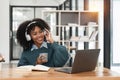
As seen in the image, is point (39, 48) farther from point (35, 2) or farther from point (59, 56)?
point (35, 2)

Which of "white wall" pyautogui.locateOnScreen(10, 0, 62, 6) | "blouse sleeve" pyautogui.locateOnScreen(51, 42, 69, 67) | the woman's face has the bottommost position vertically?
"blouse sleeve" pyautogui.locateOnScreen(51, 42, 69, 67)

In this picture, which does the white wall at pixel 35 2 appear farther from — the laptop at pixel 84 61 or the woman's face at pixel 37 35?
the laptop at pixel 84 61

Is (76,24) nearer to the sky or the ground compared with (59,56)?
nearer to the sky

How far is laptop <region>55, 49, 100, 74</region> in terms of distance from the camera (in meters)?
1.75

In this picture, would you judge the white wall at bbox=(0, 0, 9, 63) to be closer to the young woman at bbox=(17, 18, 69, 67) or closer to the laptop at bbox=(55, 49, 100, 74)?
the young woman at bbox=(17, 18, 69, 67)

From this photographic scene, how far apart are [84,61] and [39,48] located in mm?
835

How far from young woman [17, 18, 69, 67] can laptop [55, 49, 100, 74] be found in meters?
0.67

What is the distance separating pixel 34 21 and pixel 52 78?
1.12 m

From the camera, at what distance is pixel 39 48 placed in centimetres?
255

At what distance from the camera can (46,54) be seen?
2.50 metres

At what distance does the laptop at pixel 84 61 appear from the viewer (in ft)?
5.74

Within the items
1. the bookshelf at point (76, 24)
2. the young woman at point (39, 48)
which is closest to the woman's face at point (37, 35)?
the young woman at point (39, 48)

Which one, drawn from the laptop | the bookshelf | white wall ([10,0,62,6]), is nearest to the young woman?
the laptop

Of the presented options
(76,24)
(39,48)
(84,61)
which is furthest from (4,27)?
(84,61)
